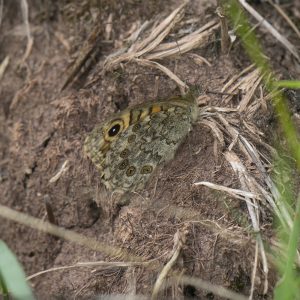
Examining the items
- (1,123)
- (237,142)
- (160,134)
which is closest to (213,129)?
(237,142)

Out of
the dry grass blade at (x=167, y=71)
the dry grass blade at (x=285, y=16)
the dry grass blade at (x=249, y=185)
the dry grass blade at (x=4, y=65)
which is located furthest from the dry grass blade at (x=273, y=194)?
the dry grass blade at (x=4, y=65)

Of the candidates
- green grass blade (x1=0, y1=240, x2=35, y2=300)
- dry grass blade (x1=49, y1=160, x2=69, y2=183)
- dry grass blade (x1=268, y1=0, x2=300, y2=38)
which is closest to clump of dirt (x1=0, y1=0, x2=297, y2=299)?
dry grass blade (x1=49, y1=160, x2=69, y2=183)

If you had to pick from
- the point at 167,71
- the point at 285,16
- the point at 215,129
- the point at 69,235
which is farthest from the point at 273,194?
the point at 285,16

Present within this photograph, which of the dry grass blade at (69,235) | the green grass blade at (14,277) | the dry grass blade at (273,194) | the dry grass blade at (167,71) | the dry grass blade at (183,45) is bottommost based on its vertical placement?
the dry grass blade at (69,235)

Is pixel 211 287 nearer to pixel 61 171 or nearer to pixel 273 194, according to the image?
pixel 273 194

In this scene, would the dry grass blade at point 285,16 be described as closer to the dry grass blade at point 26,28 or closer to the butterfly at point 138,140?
the butterfly at point 138,140

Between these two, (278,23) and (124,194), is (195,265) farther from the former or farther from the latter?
(278,23)
